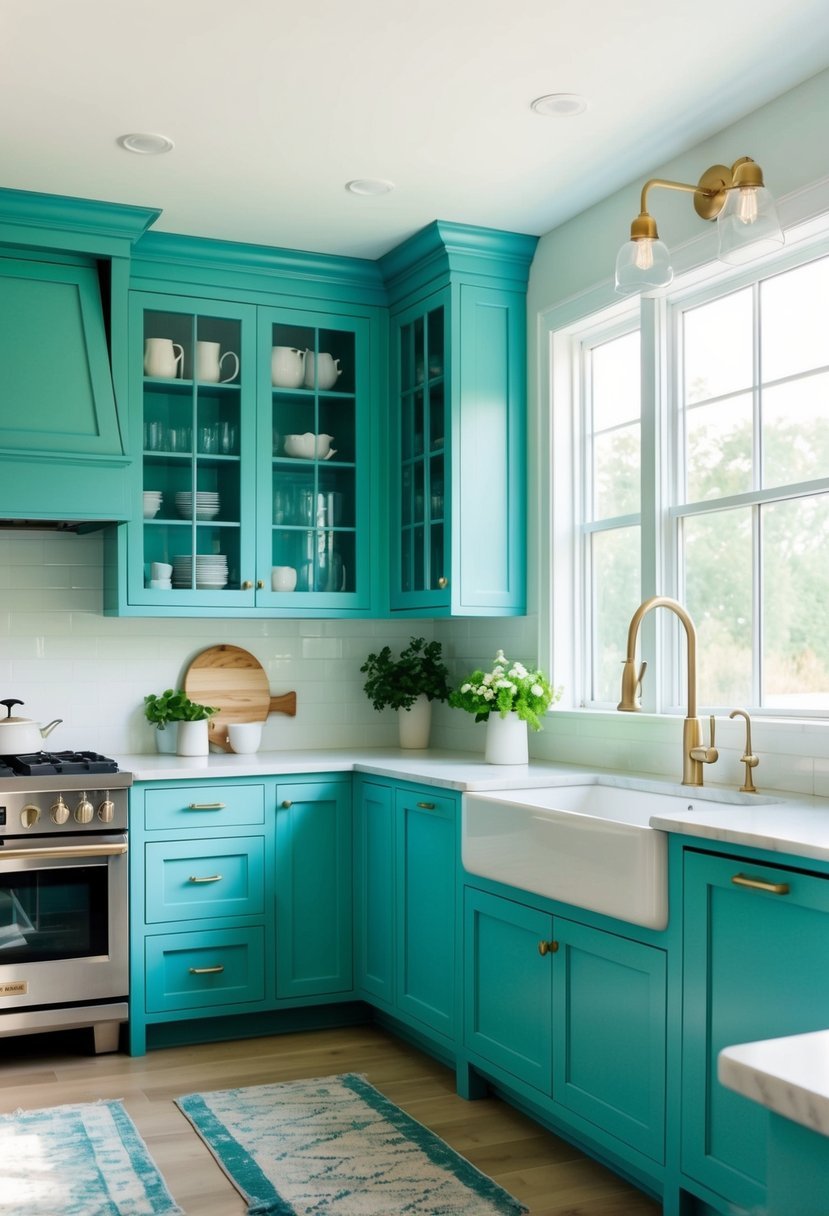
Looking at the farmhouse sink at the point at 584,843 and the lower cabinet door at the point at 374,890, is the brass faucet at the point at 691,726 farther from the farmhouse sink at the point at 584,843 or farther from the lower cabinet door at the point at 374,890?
the lower cabinet door at the point at 374,890

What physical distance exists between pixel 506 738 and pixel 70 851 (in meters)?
1.42

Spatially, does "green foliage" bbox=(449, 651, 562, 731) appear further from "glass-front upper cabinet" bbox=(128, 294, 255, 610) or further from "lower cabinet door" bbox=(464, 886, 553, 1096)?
"glass-front upper cabinet" bbox=(128, 294, 255, 610)

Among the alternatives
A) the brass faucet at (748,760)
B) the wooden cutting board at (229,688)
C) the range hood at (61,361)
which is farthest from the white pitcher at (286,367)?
the brass faucet at (748,760)

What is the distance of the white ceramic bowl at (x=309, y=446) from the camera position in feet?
14.8

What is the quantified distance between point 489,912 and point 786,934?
46.6 inches

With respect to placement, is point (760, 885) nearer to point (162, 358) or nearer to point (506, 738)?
point (506, 738)

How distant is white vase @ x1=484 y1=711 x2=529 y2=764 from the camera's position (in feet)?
13.0

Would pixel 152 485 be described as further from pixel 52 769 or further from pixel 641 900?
pixel 641 900

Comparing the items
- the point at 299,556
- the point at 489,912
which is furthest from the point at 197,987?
the point at 299,556

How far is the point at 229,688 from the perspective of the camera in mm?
4660

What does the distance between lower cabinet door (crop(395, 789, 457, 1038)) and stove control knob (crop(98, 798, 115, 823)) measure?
90 cm

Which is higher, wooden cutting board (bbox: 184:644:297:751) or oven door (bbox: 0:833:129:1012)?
wooden cutting board (bbox: 184:644:297:751)

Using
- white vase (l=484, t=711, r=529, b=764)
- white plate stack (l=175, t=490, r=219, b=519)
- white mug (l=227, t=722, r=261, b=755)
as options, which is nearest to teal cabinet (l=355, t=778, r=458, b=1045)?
white vase (l=484, t=711, r=529, b=764)

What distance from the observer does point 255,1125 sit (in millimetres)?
3230
